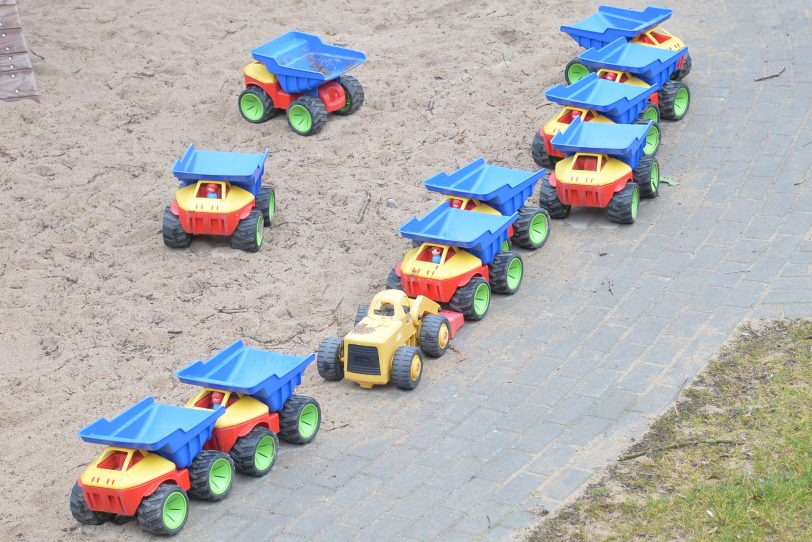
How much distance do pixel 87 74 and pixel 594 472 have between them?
6.55 m

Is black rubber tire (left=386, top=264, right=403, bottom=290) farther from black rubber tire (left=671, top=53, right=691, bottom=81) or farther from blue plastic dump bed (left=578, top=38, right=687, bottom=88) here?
black rubber tire (left=671, top=53, right=691, bottom=81)

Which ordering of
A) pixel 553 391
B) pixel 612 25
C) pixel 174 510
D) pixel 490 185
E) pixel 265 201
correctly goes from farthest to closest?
pixel 612 25, pixel 265 201, pixel 490 185, pixel 553 391, pixel 174 510

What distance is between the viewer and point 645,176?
8602 millimetres

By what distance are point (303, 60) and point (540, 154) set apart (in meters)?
2.18

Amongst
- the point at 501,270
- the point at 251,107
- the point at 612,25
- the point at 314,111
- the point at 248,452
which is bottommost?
the point at 248,452

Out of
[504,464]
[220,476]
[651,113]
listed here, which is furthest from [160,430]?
[651,113]

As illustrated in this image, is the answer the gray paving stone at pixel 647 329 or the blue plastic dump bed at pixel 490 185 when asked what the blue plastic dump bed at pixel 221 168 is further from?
the gray paving stone at pixel 647 329

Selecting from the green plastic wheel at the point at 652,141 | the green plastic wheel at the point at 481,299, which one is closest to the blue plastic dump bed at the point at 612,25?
the green plastic wheel at the point at 652,141

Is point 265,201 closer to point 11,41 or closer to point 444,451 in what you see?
point 444,451

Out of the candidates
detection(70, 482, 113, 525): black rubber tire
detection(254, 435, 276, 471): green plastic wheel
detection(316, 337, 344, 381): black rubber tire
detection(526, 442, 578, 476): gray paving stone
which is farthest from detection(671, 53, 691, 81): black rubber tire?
detection(70, 482, 113, 525): black rubber tire

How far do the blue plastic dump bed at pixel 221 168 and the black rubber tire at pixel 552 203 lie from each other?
2.00 m

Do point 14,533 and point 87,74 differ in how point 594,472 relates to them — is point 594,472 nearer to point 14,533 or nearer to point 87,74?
point 14,533

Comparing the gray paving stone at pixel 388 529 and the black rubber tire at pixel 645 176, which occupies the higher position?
the black rubber tire at pixel 645 176

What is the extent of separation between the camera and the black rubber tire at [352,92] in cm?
983
